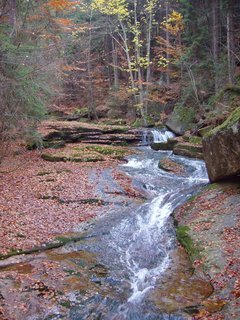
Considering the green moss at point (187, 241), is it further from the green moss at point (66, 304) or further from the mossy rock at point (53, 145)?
the mossy rock at point (53, 145)

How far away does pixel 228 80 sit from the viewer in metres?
22.2

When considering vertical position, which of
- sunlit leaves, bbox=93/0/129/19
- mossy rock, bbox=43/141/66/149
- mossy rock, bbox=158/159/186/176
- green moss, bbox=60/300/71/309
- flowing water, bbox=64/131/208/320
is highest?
sunlit leaves, bbox=93/0/129/19

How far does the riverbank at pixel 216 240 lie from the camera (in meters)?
6.13

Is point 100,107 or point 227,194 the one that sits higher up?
point 100,107

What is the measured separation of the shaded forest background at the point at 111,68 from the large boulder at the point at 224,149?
5.58m

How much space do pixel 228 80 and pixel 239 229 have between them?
618 inches

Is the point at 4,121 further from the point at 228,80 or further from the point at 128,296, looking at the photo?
the point at 228,80

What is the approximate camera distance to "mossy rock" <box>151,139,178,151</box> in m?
21.0

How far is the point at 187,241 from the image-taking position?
9.05m

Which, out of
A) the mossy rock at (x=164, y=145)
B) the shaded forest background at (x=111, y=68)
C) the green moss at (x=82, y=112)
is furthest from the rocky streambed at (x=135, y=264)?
the green moss at (x=82, y=112)

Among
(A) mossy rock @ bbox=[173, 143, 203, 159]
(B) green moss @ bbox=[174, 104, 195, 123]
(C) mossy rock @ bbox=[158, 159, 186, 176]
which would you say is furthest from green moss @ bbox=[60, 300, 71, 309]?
(B) green moss @ bbox=[174, 104, 195, 123]

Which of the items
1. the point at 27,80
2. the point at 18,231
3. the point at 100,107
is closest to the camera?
the point at 18,231

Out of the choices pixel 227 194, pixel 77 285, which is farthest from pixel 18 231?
pixel 227 194

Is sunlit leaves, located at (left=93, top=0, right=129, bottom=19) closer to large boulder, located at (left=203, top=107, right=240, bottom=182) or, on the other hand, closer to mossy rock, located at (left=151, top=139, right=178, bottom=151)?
mossy rock, located at (left=151, top=139, right=178, bottom=151)
